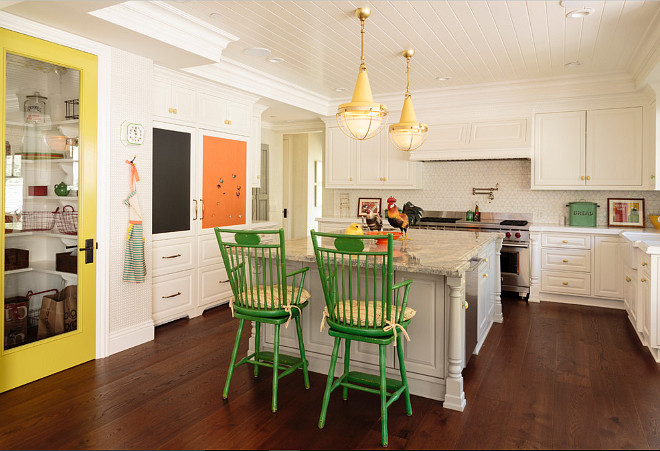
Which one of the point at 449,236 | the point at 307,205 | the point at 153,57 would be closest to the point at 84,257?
the point at 153,57

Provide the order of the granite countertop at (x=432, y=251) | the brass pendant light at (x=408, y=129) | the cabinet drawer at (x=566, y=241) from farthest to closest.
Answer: the cabinet drawer at (x=566, y=241) < the brass pendant light at (x=408, y=129) < the granite countertop at (x=432, y=251)

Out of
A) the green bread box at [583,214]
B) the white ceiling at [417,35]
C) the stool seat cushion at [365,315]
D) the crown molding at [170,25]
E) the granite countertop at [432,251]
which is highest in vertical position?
the white ceiling at [417,35]

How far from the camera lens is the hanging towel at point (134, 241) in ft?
12.1

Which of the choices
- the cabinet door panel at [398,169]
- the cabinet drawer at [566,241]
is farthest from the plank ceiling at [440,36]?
the cabinet drawer at [566,241]

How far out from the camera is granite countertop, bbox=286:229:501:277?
262 centimetres

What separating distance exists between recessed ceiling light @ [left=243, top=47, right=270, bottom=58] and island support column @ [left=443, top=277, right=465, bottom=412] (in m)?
2.86

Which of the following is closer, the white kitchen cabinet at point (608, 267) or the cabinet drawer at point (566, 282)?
the white kitchen cabinet at point (608, 267)

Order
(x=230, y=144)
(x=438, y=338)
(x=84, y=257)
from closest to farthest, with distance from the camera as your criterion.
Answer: (x=438, y=338)
(x=84, y=257)
(x=230, y=144)

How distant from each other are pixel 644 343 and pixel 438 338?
219cm

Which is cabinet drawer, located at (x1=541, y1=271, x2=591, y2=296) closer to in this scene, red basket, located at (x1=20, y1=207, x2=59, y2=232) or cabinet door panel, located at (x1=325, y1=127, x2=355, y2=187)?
cabinet door panel, located at (x1=325, y1=127, x2=355, y2=187)

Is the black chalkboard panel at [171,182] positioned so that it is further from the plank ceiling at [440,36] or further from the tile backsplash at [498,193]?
the tile backsplash at [498,193]

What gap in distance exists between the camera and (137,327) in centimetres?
384

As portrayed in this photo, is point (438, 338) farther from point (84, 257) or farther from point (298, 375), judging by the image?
point (84, 257)

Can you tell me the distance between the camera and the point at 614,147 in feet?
16.8
